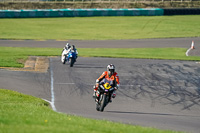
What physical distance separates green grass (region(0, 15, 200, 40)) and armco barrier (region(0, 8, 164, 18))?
120 cm

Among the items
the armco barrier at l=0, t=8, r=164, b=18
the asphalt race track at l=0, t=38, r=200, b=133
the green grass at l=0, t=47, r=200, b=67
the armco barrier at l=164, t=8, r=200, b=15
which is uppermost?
the armco barrier at l=164, t=8, r=200, b=15

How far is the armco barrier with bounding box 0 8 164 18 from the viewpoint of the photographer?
60.2m

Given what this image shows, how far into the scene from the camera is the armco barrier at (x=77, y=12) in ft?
198

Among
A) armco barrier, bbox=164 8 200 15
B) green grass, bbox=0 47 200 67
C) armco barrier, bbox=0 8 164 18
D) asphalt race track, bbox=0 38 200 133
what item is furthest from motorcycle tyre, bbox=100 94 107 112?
armco barrier, bbox=164 8 200 15

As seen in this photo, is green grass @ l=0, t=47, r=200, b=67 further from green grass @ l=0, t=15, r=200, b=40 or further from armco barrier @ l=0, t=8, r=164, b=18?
armco barrier @ l=0, t=8, r=164, b=18

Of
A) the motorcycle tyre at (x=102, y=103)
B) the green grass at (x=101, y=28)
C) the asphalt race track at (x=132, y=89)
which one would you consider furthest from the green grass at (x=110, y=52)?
the motorcycle tyre at (x=102, y=103)

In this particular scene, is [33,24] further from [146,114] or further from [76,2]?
[146,114]

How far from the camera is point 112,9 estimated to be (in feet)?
213

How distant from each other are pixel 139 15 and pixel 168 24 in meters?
8.11

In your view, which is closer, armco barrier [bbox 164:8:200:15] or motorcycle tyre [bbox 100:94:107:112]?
motorcycle tyre [bbox 100:94:107:112]

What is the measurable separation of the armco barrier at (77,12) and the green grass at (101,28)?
3.95 feet

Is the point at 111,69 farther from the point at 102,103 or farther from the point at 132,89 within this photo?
the point at 132,89

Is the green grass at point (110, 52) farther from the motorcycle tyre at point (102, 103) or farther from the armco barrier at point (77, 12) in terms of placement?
the armco barrier at point (77, 12)

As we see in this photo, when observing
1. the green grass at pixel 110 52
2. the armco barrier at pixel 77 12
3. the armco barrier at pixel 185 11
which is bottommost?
the green grass at pixel 110 52
